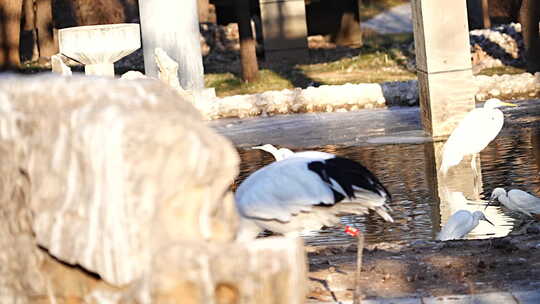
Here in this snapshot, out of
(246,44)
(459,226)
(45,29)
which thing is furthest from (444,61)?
(45,29)

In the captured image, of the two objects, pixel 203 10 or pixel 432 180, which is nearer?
pixel 432 180

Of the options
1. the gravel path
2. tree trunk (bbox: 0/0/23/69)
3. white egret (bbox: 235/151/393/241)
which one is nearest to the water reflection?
white egret (bbox: 235/151/393/241)

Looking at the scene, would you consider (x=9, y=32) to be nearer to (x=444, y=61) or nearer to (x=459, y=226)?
(x=444, y=61)

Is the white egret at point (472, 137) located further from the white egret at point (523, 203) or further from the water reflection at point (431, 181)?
the white egret at point (523, 203)

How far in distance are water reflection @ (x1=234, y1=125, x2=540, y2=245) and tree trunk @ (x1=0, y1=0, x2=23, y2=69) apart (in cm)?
1147

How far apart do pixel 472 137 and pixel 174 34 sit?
25.2 feet

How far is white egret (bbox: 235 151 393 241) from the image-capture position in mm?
5820

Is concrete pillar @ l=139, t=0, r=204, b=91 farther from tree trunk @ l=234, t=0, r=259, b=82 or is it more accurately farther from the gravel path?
the gravel path

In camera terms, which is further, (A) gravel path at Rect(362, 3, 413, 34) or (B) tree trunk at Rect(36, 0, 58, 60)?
(A) gravel path at Rect(362, 3, 413, 34)

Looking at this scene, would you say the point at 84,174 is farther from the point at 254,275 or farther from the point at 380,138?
the point at 380,138

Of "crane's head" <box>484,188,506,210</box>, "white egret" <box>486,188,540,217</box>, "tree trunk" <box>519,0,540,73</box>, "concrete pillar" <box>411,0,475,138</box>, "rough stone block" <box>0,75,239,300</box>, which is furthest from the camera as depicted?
"tree trunk" <box>519,0,540,73</box>

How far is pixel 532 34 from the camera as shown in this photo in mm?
20828

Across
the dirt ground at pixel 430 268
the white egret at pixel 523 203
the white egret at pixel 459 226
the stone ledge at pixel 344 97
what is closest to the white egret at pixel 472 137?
the white egret at pixel 523 203

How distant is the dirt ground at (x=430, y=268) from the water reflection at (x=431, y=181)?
1035mm
